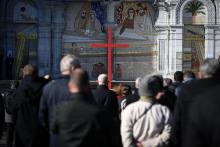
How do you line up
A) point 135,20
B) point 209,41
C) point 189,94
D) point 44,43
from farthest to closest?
point 135,20 < point 209,41 < point 44,43 < point 189,94

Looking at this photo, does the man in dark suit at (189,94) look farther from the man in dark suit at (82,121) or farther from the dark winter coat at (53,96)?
the dark winter coat at (53,96)

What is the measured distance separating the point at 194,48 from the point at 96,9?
5.04 meters

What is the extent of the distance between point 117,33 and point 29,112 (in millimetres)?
17222

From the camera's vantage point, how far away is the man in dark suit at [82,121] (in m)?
4.69

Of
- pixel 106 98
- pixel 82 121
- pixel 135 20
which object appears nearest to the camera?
pixel 82 121

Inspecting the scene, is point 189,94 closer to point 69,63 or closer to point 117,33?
point 69,63

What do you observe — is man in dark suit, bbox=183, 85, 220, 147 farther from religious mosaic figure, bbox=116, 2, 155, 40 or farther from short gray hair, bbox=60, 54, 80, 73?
religious mosaic figure, bbox=116, 2, 155, 40

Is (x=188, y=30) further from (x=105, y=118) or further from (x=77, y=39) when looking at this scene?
(x=105, y=118)

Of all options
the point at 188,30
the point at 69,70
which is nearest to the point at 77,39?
the point at 188,30

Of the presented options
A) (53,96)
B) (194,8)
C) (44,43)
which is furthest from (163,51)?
(53,96)

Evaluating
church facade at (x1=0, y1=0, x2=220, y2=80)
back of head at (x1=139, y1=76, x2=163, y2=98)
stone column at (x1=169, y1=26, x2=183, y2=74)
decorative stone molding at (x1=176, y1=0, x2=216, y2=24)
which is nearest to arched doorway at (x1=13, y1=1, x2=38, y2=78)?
church facade at (x1=0, y1=0, x2=220, y2=80)

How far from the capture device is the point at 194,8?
2423 cm

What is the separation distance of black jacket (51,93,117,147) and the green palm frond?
2001 cm

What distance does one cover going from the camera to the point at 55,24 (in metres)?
23.9
